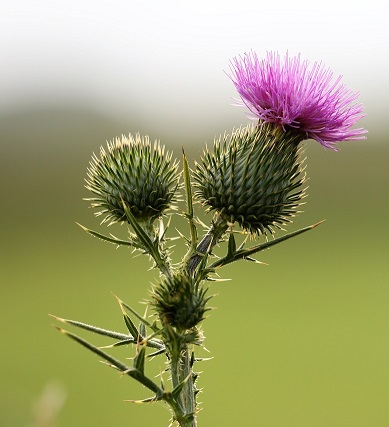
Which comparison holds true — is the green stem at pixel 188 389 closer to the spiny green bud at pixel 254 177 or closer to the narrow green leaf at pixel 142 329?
the narrow green leaf at pixel 142 329

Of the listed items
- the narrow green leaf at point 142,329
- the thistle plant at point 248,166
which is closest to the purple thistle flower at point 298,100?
the thistle plant at point 248,166

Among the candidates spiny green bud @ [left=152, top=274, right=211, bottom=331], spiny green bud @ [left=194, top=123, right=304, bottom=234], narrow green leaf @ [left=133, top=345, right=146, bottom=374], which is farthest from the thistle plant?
narrow green leaf @ [left=133, top=345, right=146, bottom=374]

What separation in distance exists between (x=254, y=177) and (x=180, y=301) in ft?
2.92

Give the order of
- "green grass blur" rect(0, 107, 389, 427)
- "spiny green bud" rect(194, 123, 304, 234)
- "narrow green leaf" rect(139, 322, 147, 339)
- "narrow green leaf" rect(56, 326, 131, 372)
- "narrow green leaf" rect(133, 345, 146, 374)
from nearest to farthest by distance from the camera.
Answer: "narrow green leaf" rect(56, 326, 131, 372)
"narrow green leaf" rect(133, 345, 146, 374)
"narrow green leaf" rect(139, 322, 147, 339)
"spiny green bud" rect(194, 123, 304, 234)
"green grass blur" rect(0, 107, 389, 427)

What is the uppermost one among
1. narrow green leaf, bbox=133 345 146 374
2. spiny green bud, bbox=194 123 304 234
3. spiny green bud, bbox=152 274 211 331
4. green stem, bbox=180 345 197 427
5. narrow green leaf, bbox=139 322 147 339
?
spiny green bud, bbox=194 123 304 234

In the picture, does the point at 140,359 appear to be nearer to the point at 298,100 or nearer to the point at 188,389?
the point at 188,389

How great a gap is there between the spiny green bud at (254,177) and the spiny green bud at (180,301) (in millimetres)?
533

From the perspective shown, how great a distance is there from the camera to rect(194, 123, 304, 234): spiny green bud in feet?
10.7

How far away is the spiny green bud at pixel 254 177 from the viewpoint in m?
3.26

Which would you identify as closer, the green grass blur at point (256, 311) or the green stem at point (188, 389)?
the green stem at point (188, 389)

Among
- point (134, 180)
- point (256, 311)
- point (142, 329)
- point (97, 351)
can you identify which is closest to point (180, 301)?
point (142, 329)

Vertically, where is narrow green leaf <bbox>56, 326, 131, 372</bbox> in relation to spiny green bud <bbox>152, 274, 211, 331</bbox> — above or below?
below

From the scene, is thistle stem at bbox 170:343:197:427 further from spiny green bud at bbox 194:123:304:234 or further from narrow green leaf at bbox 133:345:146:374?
spiny green bud at bbox 194:123:304:234

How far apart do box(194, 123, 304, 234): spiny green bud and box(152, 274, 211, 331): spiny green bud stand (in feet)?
1.75
